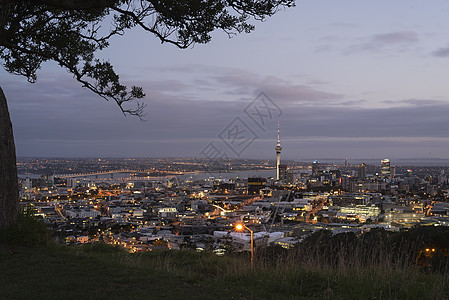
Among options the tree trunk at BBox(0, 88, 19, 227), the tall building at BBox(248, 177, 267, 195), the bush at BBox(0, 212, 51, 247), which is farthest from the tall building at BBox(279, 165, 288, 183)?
the tree trunk at BBox(0, 88, 19, 227)

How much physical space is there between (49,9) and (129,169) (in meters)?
132

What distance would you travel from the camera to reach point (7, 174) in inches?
189

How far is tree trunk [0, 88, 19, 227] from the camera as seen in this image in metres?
4.72

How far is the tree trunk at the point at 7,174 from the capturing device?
472 cm

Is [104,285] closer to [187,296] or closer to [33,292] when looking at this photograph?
[33,292]

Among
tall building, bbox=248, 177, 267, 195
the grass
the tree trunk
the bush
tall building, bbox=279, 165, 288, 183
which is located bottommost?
tall building, bbox=248, 177, 267, 195

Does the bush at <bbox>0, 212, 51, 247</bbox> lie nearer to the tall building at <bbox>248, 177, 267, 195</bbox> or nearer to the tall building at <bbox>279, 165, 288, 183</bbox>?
the tall building at <bbox>248, 177, 267, 195</bbox>

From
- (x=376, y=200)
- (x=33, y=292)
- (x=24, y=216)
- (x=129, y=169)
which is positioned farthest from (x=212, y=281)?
(x=129, y=169)

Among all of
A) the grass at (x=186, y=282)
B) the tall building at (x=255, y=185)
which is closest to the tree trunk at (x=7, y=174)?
the grass at (x=186, y=282)

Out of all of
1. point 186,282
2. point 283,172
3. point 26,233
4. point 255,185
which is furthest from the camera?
point 283,172

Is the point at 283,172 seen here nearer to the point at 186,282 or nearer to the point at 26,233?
the point at 26,233

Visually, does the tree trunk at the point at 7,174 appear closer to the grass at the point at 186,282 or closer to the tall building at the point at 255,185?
the grass at the point at 186,282

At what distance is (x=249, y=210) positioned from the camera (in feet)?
161

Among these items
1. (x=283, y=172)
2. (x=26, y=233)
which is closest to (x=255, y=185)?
(x=283, y=172)
